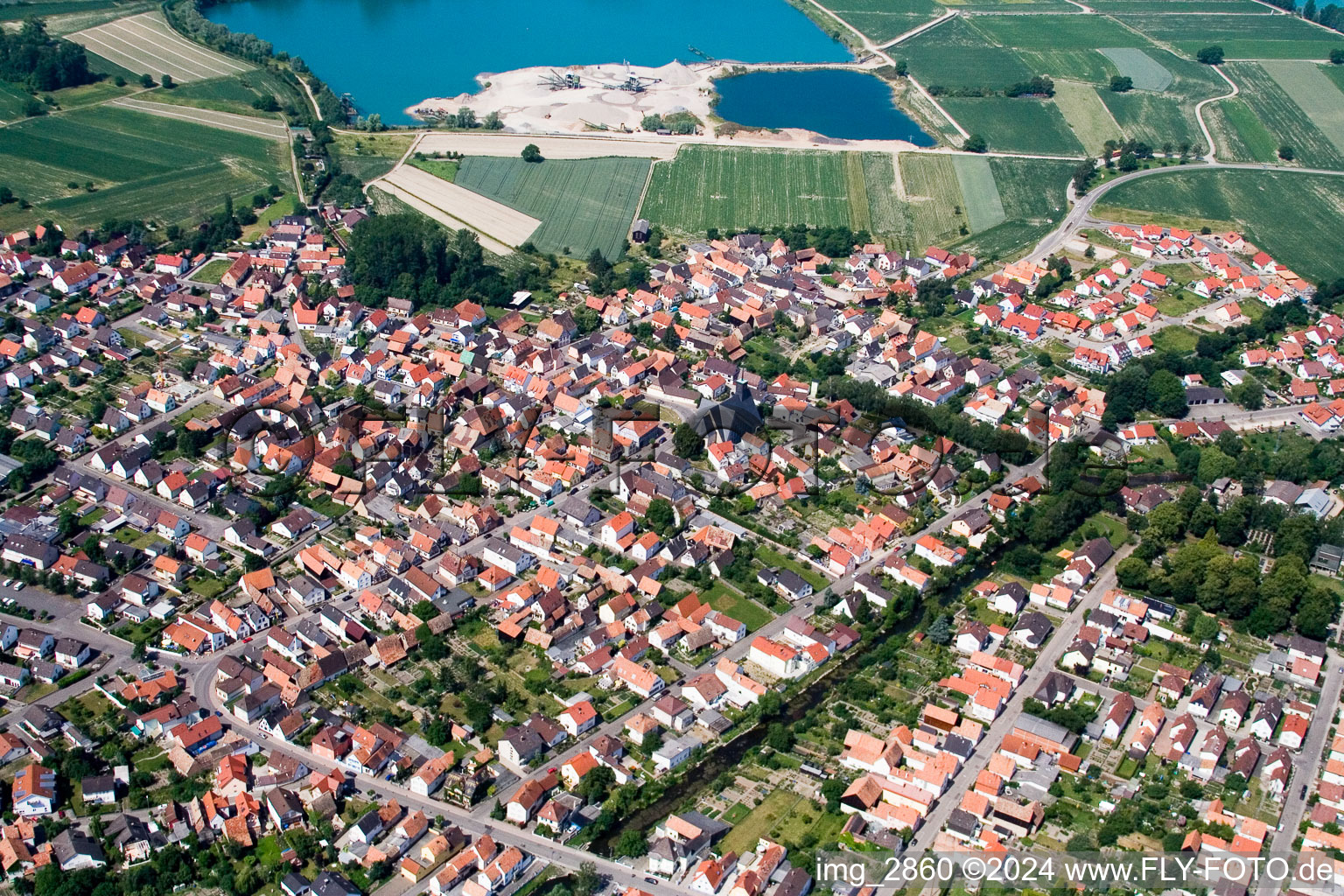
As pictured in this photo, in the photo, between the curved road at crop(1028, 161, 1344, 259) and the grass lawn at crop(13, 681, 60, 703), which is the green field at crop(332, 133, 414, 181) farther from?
the grass lawn at crop(13, 681, 60, 703)

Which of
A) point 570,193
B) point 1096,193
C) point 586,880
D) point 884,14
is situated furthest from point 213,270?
point 884,14

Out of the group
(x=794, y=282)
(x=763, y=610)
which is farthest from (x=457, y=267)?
(x=763, y=610)

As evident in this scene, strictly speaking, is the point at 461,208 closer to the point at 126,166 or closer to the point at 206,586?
the point at 126,166

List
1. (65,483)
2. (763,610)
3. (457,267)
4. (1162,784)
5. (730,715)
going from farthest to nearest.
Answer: (457,267), (65,483), (763,610), (730,715), (1162,784)

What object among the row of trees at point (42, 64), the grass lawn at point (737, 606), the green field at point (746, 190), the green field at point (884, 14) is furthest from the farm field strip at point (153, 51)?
the grass lawn at point (737, 606)

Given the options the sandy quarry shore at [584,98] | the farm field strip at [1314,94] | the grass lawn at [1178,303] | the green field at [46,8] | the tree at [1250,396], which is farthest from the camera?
the green field at [46,8]

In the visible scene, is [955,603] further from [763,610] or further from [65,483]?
[65,483]

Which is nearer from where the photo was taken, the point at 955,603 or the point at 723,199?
the point at 955,603

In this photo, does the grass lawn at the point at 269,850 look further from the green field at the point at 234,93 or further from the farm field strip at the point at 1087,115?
the farm field strip at the point at 1087,115
